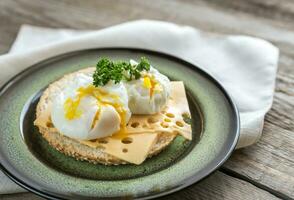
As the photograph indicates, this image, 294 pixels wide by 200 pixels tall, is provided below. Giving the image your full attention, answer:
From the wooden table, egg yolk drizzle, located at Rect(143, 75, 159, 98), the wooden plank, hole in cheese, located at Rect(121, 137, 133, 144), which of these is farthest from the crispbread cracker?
the wooden table

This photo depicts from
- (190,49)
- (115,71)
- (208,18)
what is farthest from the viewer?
(208,18)

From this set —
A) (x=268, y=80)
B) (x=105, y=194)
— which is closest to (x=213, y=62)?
(x=268, y=80)

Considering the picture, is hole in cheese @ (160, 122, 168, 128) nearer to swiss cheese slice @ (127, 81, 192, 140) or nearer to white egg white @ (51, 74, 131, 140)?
swiss cheese slice @ (127, 81, 192, 140)

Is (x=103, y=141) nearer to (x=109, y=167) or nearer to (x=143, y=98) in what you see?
(x=109, y=167)

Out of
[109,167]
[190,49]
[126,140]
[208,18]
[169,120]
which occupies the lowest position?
[109,167]

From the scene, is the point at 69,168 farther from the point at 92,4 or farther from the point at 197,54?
the point at 92,4

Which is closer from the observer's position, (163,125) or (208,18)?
(163,125)

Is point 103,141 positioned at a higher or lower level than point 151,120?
lower

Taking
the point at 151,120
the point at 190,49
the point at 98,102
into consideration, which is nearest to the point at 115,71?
the point at 98,102
